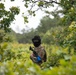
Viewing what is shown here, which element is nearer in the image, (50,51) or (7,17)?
(7,17)

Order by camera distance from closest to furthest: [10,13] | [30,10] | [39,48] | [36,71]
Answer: [36,71], [39,48], [10,13], [30,10]

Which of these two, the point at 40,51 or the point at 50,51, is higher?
the point at 40,51

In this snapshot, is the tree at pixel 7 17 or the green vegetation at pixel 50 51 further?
the tree at pixel 7 17

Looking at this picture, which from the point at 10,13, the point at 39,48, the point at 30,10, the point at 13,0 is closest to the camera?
the point at 39,48

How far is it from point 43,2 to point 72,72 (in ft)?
40.3

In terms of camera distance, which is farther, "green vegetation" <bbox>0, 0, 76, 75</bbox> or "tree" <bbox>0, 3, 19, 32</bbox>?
"tree" <bbox>0, 3, 19, 32</bbox>

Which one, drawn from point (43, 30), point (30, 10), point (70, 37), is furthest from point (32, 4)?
point (43, 30)

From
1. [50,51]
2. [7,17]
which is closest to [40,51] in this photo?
[7,17]

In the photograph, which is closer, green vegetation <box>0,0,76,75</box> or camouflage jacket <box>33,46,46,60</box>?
green vegetation <box>0,0,76,75</box>

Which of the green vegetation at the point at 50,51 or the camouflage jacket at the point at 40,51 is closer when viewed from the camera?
the green vegetation at the point at 50,51

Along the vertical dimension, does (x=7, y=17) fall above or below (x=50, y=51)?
above

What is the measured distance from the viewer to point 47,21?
77562mm

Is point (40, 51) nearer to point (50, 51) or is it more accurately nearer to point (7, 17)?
point (7, 17)

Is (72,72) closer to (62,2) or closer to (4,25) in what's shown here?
(4,25)
